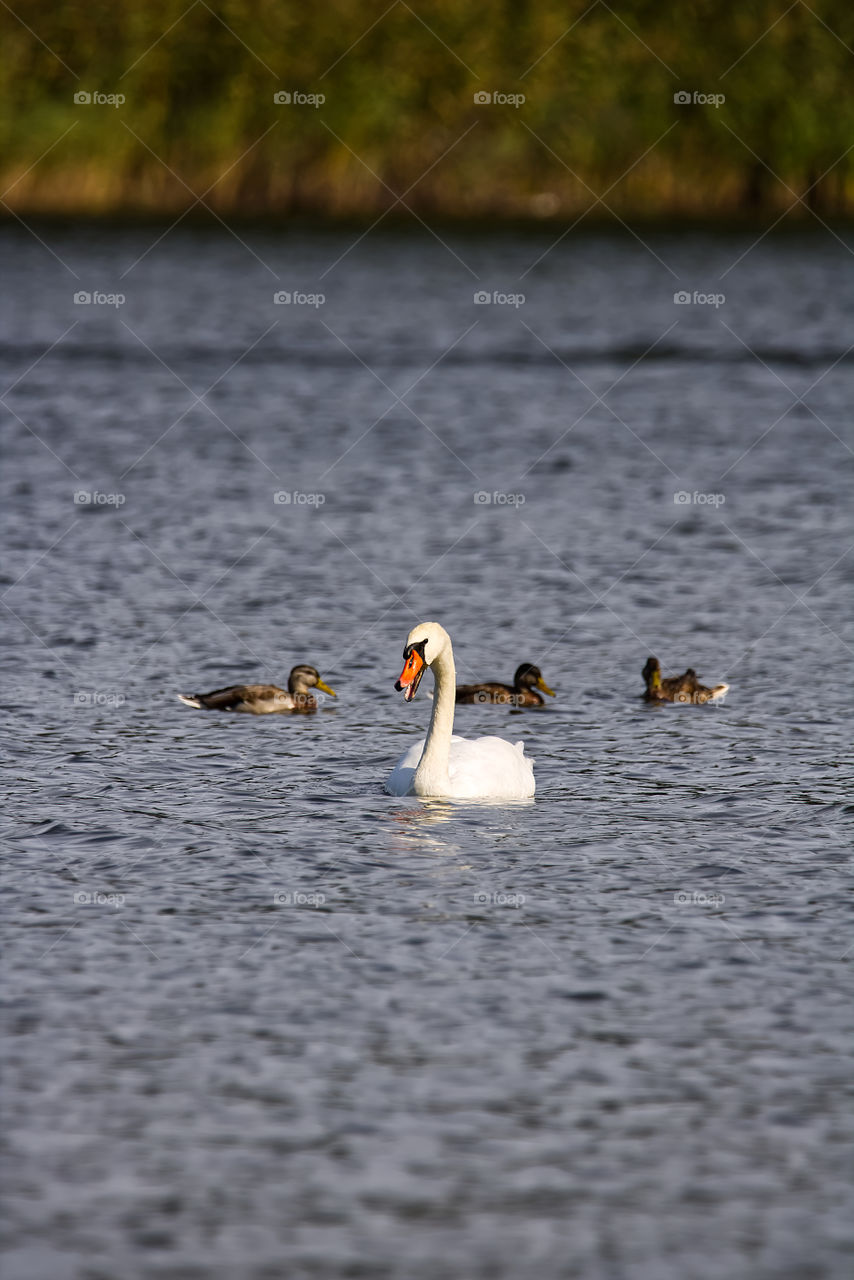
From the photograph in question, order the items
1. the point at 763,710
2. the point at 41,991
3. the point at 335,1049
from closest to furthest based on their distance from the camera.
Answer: the point at 335,1049 < the point at 41,991 < the point at 763,710

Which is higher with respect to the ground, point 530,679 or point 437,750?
point 530,679

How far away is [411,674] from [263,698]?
211 centimetres

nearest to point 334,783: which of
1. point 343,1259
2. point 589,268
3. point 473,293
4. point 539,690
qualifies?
point 539,690

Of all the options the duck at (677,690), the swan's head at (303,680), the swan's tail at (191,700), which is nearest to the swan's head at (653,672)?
the duck at (677,690)

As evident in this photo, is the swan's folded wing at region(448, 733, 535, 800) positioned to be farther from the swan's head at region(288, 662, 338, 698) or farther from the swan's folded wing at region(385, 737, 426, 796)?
the swan's head at region(288, 662, 338, 698)

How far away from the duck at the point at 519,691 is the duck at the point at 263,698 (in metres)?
1.17

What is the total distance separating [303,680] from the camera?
1446cm

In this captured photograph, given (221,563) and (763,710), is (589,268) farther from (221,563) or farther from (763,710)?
(763,710)

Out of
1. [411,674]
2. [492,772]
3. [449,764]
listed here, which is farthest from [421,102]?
[492,772]

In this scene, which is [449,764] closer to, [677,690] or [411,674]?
[411,674]

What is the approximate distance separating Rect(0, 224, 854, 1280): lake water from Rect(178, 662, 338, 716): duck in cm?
14

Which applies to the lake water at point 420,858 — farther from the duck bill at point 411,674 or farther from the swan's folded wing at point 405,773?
the duck bill at point 411,674

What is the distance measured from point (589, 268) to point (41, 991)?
41588mm

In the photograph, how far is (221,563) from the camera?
18.9 meters
